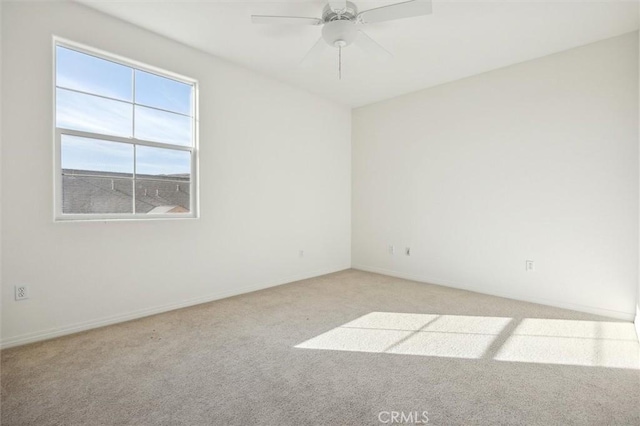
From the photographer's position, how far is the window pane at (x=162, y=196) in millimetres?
2883

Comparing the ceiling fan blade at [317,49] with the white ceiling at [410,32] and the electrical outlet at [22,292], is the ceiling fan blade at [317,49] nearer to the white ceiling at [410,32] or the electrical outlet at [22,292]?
the white ceiling at [410,32]

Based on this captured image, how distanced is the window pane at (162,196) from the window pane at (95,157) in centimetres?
19

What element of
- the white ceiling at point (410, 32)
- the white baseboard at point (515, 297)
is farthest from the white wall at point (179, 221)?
the white baseboard at point (515, 297)

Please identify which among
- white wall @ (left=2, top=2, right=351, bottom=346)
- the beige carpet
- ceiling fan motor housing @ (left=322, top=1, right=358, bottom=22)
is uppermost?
ceiling fan motor housing @ (left=322, top=1, right=358, bottom=22)

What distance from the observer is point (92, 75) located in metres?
2.60

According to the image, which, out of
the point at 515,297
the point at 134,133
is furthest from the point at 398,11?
the point at 515,297

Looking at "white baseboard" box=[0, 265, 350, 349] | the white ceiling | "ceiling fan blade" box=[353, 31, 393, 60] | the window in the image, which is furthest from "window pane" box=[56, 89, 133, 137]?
"ceiling fan blade" box=[353, 31, 393, 60]

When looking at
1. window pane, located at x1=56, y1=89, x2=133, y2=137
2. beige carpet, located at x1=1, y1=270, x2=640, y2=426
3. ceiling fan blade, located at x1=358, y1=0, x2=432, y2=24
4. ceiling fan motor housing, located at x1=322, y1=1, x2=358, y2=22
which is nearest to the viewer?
beige carpet, located at x1=1, y1=270, x2=640, y2=426

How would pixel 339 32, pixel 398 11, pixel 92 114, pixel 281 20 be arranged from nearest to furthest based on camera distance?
1. pixel 398 11
2. pixel 281 20
3. pixel 339 32
4. pixel 92 114

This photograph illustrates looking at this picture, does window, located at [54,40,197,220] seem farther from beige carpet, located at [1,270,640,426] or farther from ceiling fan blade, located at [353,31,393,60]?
ceiling fan blade, located at [353,31,393,60]

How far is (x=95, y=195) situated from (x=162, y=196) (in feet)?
1.80

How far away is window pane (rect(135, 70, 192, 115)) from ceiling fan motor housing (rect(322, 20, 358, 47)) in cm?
164

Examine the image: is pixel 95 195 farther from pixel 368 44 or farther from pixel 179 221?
pixel 368 44

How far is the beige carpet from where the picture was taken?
153 centimetres
